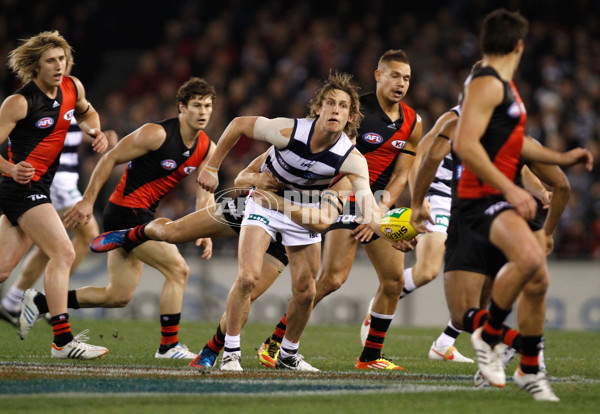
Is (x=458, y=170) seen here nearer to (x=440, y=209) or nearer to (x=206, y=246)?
(x=206, y=246)

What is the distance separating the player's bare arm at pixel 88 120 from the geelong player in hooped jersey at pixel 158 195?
194 millimetres

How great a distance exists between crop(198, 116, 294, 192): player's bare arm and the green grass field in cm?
142

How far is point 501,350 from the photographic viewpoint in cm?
532

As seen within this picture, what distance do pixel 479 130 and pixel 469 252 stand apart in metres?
0.90

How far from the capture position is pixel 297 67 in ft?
56.6

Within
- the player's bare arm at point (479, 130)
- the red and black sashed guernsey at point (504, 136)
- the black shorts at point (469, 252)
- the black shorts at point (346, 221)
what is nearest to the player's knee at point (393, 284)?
the black shorts at point (346, 221)

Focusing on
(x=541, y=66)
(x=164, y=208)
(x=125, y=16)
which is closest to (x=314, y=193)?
(x=164, y=208)

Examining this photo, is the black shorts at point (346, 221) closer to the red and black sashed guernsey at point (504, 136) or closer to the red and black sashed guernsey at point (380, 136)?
the red and black sashed guernsey at point (380, 136)

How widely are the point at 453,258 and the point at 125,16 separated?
1645 cm

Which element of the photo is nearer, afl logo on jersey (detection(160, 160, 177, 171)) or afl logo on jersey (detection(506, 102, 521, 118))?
afl logo on jersey (detection(506, 102, 521, 118))

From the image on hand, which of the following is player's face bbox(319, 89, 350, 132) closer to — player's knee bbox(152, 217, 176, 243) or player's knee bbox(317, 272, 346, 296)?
player's knee bbox(317, 272, 346, 296)

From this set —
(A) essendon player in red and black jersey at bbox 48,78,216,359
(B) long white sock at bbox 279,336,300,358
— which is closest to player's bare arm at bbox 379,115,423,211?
(B) long white sock at bbox 279,336,300,358

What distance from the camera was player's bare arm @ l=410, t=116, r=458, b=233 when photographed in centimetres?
562

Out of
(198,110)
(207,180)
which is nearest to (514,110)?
(207,180)
